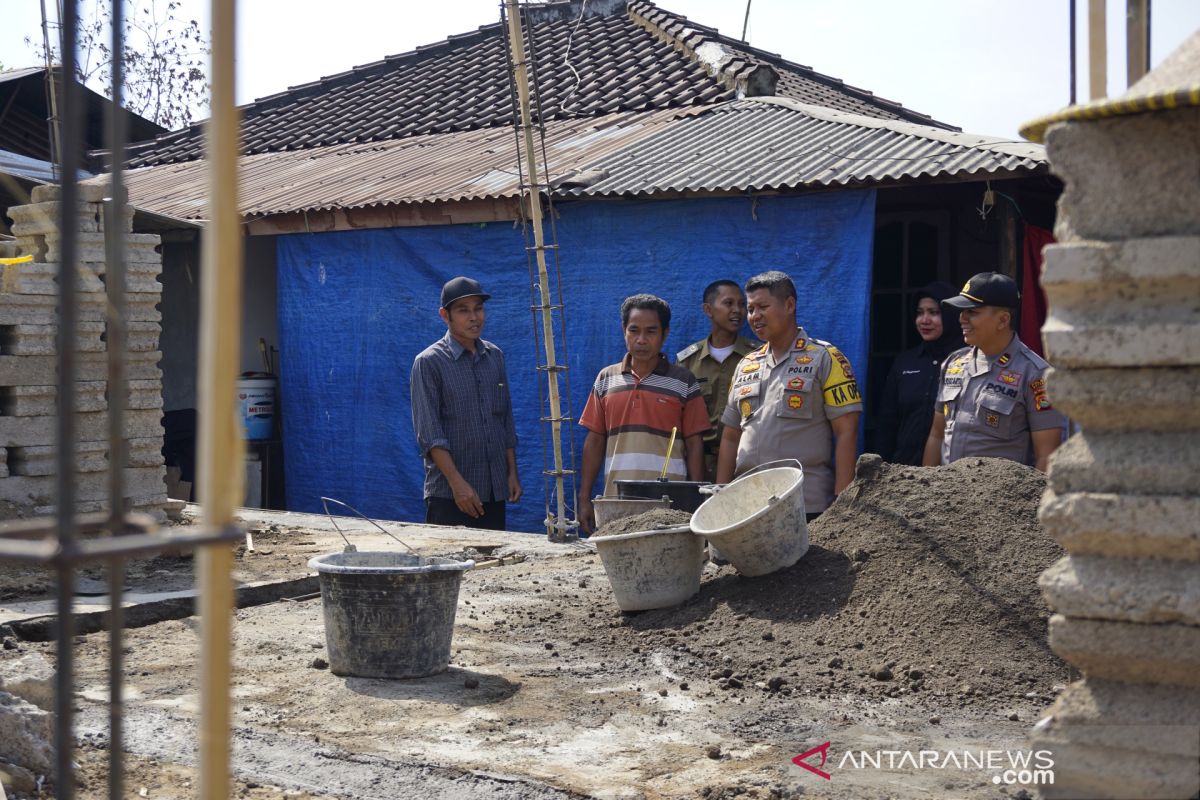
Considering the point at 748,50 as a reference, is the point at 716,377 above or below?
below

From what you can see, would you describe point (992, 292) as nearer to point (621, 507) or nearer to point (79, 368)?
point (621, 507)

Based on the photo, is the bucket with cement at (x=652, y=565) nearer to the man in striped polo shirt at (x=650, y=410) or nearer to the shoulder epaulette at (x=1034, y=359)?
the man in striped polo shirt at (x=650, y=410)

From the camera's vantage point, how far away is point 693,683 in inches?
184

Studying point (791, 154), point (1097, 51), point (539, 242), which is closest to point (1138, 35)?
point (1097, 51)

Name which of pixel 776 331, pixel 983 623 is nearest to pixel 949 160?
pixel 776 331

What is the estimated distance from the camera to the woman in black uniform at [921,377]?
275 inches

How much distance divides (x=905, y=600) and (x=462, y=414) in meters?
2.96

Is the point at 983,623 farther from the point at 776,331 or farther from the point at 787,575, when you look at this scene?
the point at 776,331

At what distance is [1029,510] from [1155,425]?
9.05ft

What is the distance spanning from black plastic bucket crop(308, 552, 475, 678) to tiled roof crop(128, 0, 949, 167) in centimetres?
732

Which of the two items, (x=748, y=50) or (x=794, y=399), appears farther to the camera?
(x=748, y=50)

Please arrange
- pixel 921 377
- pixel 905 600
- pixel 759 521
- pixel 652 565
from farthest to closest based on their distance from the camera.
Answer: pixel 921 377 → pixel 652 565 → pixel 759 521 → pixel 905 600

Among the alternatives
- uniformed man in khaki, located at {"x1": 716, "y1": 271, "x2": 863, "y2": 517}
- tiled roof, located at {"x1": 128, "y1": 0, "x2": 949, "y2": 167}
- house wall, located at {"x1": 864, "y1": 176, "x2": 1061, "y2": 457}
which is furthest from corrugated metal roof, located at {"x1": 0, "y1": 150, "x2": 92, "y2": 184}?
uniformed man in khaki, located at {"x1": 716, "y1": 271, "x2": 863, "y2": 517}

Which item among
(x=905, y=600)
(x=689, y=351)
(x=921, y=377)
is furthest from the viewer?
(x=689, y=351)
